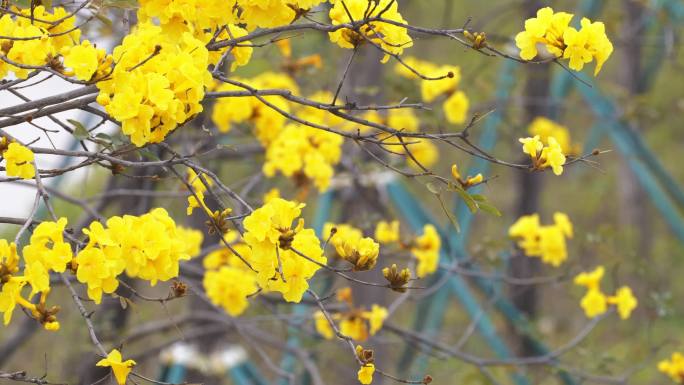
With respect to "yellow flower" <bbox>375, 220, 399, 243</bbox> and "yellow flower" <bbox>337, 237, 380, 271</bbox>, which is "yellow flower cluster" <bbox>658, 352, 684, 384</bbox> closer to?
"yellow flower" <bbox>375, 220, 399, 243</bbox>

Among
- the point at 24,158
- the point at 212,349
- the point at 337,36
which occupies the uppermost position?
the point at 337,36

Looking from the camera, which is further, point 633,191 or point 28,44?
point 633,191

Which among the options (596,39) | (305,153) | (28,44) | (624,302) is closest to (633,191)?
(624,302)

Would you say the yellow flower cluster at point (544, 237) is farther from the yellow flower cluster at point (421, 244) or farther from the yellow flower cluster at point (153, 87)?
the yellow flower cluster at point (153, 87)

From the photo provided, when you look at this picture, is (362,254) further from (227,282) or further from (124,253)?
(227,282)

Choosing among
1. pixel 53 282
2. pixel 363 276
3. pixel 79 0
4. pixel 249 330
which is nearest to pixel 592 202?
pixel 363 276

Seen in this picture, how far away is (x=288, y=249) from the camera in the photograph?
143 centimetres

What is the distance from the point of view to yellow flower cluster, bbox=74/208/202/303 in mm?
1354

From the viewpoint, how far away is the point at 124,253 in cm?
138

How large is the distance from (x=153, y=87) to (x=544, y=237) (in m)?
1.80

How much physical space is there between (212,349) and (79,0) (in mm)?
2489

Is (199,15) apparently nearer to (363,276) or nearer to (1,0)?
(1,0)

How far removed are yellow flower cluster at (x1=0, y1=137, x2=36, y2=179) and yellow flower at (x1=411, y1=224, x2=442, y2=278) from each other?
1460 mm

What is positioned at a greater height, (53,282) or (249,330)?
(53,282)
